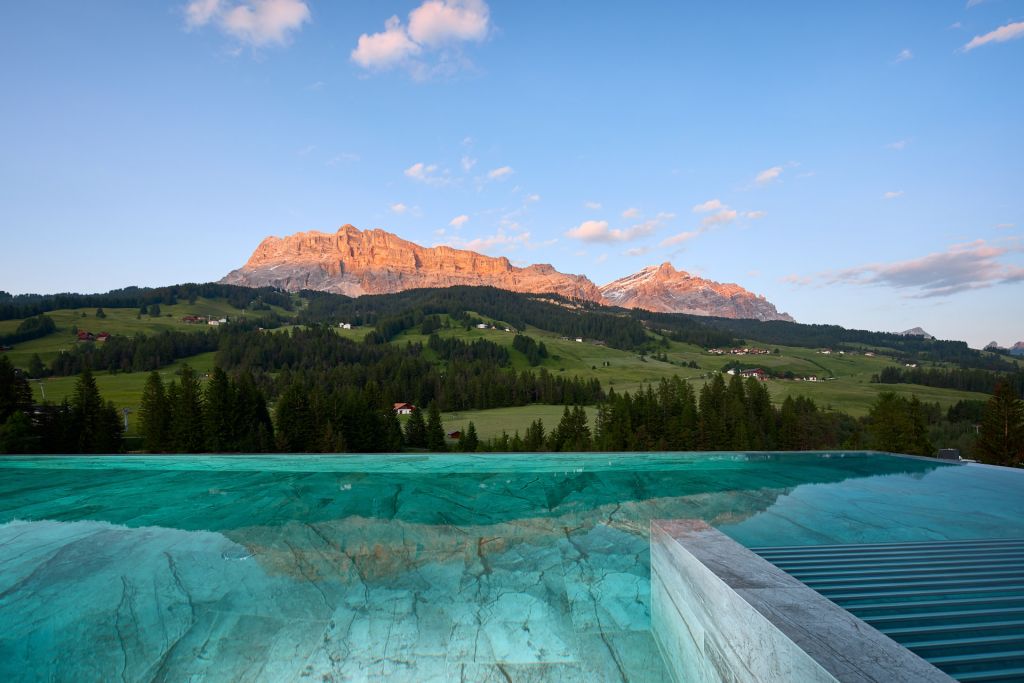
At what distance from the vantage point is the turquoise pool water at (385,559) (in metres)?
5.28

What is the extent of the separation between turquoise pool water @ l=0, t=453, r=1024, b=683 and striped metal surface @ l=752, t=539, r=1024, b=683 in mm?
902

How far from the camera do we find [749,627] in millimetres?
3469

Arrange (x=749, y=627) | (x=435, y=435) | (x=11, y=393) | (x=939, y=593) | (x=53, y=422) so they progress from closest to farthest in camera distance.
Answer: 1. (x=749, y=627)
2. (x=939, y=593)
3. (x=11, y=393)
4. (x=53, y=422)
5. (x=435, y=435)

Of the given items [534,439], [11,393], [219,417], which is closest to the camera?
[11,393]

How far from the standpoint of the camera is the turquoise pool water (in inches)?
208

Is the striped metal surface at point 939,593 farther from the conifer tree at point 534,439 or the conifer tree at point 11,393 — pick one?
the conifer tree at point 534,439

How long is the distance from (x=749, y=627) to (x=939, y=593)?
204cm

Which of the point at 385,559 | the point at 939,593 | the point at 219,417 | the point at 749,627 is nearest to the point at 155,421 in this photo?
the point at 219,417

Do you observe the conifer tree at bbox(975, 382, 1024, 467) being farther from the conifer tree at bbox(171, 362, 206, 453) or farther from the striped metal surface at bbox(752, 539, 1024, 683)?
the conifer tree at bbox(171, 362, 206, 453)

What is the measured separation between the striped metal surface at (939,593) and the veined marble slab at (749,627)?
1.44 feet

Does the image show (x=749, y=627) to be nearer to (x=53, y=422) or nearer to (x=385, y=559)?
(x=385, y=559)

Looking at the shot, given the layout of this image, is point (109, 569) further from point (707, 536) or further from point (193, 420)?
point (193, 420)

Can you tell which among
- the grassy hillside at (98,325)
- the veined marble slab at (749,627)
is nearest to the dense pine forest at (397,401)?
the grassy hillside at (98,325)

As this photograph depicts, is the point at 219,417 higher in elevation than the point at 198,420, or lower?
higher
